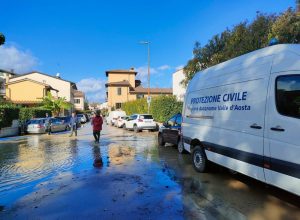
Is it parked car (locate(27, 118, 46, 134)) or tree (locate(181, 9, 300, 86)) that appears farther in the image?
parked car (locate(27, 118, 46, 134))

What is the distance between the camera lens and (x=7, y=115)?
27.5 m

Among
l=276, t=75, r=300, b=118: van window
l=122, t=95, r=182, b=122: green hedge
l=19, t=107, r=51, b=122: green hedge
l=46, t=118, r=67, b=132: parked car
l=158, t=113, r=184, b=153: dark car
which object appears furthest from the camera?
l=19, t=107, r=51, b=122: green hedge

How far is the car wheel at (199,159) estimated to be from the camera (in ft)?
28.1

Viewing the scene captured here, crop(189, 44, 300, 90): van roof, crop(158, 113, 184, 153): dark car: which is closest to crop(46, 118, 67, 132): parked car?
crop(158, 113, 184, 153): dark car

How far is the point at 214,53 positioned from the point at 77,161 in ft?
54.5

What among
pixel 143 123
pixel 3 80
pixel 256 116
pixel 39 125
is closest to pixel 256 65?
pixel 256 116

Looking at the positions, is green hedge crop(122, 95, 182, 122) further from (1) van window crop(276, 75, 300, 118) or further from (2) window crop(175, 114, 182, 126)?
(1) van window crop(276, 75, 300, 118)

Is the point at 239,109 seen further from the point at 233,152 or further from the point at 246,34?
the point at 246,34

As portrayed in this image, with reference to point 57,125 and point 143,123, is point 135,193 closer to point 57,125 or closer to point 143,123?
point 143,123

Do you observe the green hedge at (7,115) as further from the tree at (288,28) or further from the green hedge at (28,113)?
the tree at (288,28)

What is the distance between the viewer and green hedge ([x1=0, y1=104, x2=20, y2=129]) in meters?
26.4

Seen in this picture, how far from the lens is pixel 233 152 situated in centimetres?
679

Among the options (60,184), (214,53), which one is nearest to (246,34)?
(214,53)

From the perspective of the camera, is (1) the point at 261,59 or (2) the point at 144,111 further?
(2) the point at 144,111
